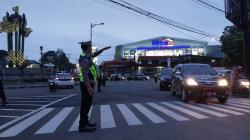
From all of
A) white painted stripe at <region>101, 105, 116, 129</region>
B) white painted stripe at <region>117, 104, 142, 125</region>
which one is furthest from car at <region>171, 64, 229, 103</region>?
white painted stripe at <region>101, 105, 116, 129</region>

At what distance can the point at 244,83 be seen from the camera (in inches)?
923

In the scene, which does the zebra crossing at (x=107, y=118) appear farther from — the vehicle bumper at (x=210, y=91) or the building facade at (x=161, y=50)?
the building facade at (x=161, y=50)

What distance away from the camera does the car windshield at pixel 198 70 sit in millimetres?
19328

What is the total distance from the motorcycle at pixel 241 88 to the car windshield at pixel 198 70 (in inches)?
160

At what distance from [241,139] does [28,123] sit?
215 inches

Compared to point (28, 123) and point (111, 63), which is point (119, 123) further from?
point (111, 63)

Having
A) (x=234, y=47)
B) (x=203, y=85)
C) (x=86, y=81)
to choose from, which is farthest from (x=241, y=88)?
(x=234, y=47)

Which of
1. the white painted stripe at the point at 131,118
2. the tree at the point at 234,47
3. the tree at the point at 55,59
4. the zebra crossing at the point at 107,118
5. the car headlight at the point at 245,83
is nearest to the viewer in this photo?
the zebra crossing at the point at 107,118

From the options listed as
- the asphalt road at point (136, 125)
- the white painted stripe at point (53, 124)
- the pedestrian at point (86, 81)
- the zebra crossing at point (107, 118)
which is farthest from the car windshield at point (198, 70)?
the pedestrian at point (86, 81)

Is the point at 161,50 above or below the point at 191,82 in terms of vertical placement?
above

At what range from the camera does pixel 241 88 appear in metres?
23.5

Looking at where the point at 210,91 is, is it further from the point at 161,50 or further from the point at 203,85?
the point at 161,50

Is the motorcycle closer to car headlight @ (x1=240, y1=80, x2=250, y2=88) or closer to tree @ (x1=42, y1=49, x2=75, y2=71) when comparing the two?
car headlight @ (x1=240, y1=80, x2=250, y2=88)

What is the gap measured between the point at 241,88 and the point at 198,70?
4.82m
